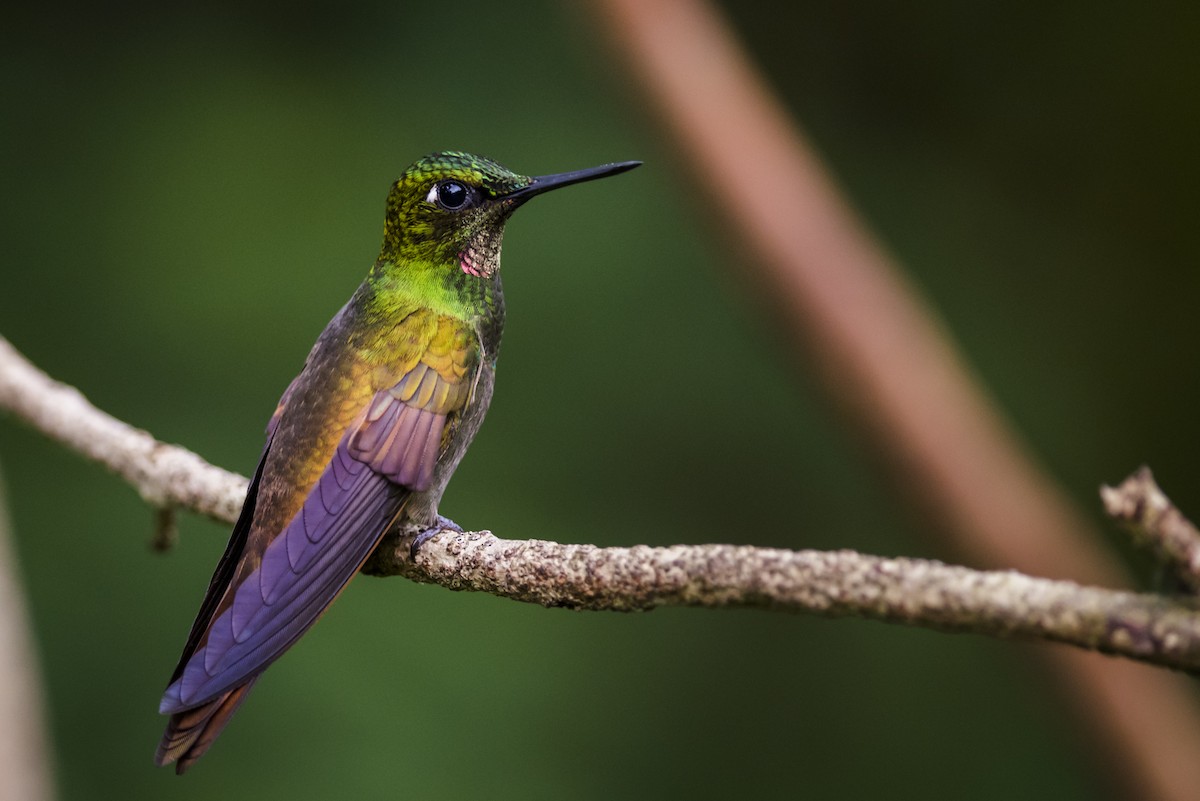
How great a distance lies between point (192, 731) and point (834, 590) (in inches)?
38.3

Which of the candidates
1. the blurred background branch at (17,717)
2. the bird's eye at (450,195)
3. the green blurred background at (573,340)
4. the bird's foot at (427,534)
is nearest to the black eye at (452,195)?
the bird's eye at (450,195)

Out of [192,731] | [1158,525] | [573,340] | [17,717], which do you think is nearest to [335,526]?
[192,731]

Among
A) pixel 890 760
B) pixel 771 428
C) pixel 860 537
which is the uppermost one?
pixel 771 428

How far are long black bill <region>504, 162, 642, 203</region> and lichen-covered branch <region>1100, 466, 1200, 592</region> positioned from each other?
958 millimetres

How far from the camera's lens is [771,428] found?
4.27 m

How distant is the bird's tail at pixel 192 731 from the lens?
5.03 feet

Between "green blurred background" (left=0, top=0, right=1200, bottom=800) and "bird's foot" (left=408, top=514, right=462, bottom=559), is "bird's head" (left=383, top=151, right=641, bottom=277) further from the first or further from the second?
"green blurred background" (left=0, top=0, right=1200, bottom=800)

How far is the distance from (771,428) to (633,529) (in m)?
0.65

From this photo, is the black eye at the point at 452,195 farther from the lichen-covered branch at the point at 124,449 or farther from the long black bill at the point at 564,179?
the lichen-covered branch at the point at 124,449

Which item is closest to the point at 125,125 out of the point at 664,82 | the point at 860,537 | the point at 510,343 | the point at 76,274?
the point at 76,274

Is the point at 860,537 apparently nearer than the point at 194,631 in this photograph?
No

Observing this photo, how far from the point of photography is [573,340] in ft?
13.6

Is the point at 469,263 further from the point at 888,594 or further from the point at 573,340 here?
the point at 573,340

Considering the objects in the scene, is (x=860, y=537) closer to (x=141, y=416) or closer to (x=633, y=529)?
(x=633, y=529)
